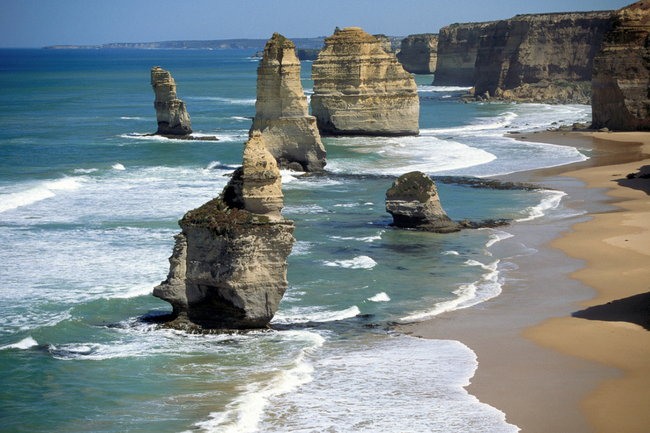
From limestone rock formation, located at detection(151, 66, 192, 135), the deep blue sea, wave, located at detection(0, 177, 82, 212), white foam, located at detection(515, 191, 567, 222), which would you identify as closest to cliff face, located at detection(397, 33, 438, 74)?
limestone rock formation, located at detection(151, 66, 192, 135)

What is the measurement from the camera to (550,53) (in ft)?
289

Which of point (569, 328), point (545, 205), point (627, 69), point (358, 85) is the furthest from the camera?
point (627, 69)

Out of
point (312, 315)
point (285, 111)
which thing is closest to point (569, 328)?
point (312, 315)

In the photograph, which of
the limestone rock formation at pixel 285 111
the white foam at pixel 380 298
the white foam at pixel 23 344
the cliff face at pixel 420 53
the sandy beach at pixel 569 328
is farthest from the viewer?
the cliff face at pixel 420 53

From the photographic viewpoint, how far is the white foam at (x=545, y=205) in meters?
26.6

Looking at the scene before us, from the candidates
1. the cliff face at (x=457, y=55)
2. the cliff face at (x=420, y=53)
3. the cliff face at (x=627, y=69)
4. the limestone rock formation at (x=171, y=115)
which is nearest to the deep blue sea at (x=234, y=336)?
the limestone rock formation at (x=171, y=115)

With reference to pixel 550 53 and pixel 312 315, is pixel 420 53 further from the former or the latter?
pixel 312 315

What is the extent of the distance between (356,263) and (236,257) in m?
6.94

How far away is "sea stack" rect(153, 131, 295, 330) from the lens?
13.8m

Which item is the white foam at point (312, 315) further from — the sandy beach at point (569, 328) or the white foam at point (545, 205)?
the white foam at point (545, 205)

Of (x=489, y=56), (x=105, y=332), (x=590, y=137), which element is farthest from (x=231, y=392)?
(x=489, y=56)

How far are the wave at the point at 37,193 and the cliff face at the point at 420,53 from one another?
4947 inches

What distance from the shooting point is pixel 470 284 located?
18.2m

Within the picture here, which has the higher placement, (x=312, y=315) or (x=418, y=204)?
(x=418, y=204)
